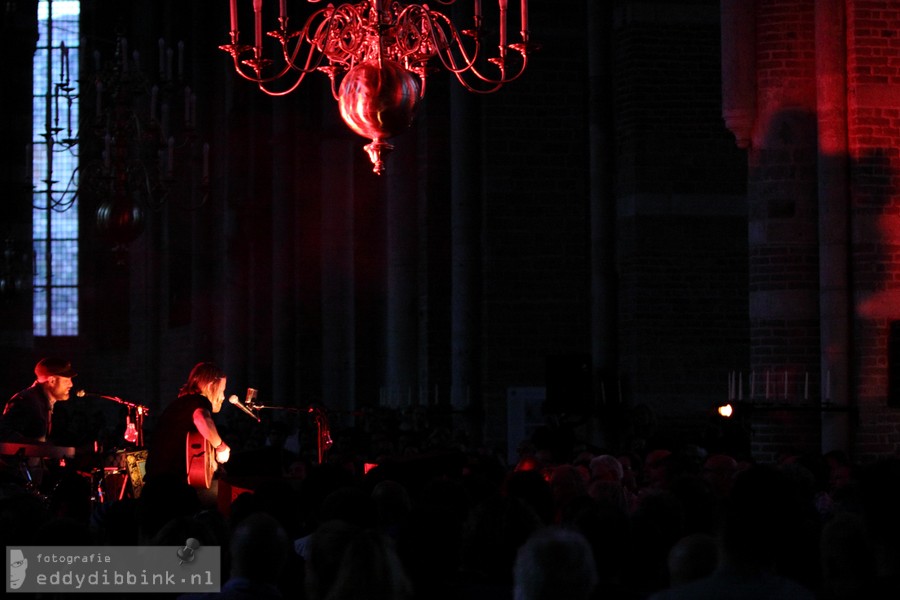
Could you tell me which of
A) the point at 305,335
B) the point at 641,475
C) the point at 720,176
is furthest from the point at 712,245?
the point at 305,335

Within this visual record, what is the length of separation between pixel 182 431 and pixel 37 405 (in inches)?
57.1

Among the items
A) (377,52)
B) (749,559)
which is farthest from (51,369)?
(749,559)

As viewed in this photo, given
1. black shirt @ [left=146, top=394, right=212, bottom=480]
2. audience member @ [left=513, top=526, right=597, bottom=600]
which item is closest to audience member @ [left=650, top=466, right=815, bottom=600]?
audience member @ [left=513, top=526, right=597, bottom=600]

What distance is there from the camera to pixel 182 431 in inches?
372

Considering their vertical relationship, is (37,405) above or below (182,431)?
above

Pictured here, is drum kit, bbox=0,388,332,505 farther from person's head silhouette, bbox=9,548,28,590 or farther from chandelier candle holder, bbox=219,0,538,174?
person's head silhouette, bbox=9,548,28,590

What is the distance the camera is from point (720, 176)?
17.9 metres

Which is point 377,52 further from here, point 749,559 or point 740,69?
point 740,69

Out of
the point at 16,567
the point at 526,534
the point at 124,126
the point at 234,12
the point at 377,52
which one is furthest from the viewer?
the point at 124,126

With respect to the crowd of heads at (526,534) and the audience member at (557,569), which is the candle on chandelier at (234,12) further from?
the audience member at (557,569)

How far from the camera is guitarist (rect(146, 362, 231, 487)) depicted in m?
9.43

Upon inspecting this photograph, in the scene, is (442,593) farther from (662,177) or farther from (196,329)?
(196,329)

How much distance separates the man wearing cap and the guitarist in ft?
3.26

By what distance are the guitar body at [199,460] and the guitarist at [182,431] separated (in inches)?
0.9
